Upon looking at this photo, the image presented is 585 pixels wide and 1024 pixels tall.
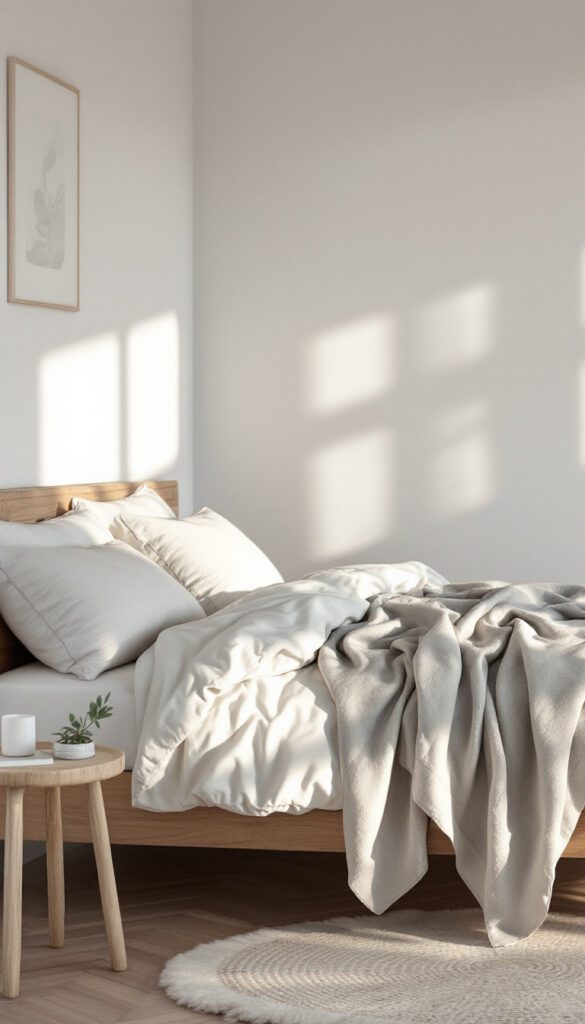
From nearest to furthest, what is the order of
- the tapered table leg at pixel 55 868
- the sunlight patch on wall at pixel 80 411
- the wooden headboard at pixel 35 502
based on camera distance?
the tapered table leg at pixel 55 868 < the wooden headboard at pixel 35 502 < the sunlight patch on wall at pixel 80 411

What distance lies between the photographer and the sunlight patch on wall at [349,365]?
521cm

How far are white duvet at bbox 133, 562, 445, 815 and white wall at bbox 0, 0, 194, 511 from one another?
43.3 inches

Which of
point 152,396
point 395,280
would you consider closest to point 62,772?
point 152,396

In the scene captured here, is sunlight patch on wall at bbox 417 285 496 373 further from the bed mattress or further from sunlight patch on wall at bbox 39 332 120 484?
the bed mattress

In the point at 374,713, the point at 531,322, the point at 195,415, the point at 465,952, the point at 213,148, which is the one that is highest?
the point at 213,148

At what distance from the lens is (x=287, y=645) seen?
2928 millimetres

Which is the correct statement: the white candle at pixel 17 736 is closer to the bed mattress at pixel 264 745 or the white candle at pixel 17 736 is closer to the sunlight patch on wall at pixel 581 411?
the bed mattress at pixel 264 745

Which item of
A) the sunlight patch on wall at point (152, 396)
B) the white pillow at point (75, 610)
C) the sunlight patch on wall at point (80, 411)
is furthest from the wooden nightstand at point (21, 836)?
the sunlight patch on wall at point (152, 396)

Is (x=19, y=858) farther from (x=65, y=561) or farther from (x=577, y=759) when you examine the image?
(x=577, y=759)

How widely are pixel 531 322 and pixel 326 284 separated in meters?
0.86

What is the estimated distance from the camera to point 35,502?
12.1 feet

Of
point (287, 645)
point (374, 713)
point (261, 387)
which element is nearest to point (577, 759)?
point (374, 713)

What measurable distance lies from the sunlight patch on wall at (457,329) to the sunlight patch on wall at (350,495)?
0.38 meters

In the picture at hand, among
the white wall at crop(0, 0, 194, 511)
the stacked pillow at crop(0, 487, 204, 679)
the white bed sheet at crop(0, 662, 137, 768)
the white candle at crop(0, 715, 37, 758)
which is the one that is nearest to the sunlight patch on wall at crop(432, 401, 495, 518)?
the white wall at crop(0, 0, 194, 511)
